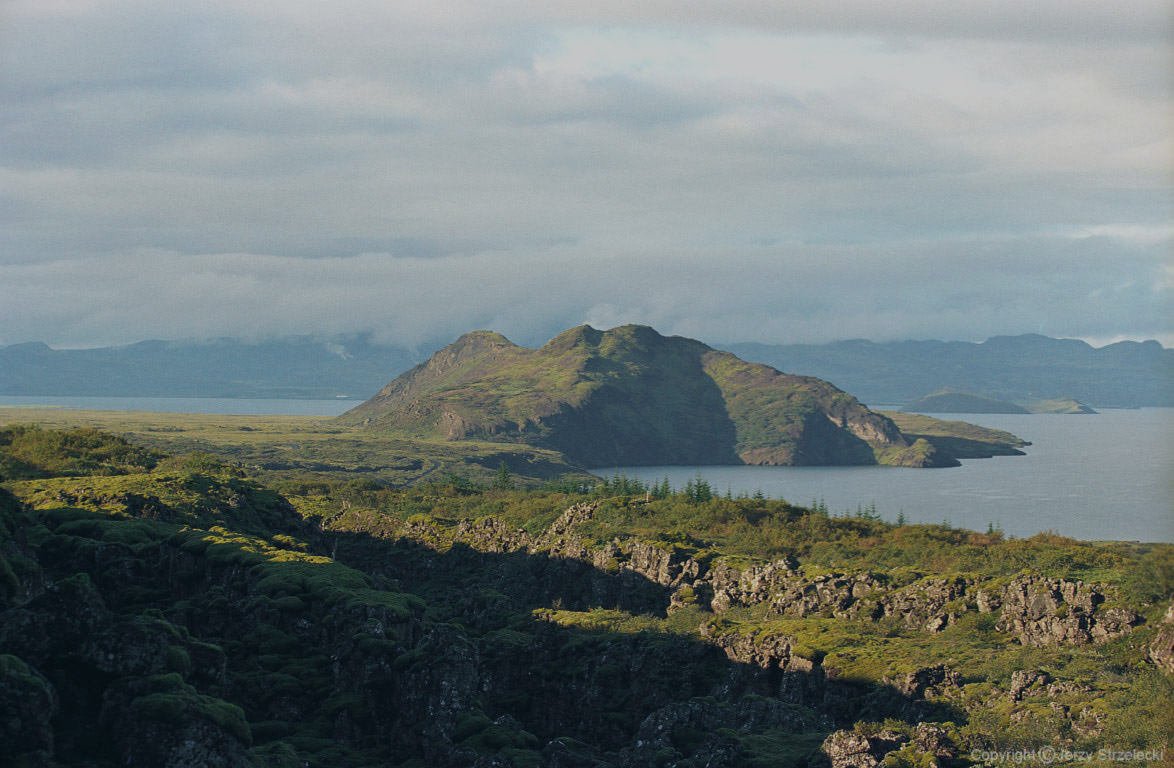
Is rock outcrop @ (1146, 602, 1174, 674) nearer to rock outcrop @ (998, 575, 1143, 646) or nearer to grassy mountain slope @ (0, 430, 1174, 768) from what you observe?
grassy mountain slope @ (0, 430, 1174, 768)

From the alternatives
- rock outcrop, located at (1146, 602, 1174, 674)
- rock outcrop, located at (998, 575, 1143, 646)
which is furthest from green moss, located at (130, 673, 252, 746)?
rock outcrop, located at (998, 575, 1143, 646)

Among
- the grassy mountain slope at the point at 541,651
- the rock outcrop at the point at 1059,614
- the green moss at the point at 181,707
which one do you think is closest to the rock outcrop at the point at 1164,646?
the grassy mountain slope at the point at 541,651

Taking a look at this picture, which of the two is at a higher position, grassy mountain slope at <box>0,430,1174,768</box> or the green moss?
the green moss

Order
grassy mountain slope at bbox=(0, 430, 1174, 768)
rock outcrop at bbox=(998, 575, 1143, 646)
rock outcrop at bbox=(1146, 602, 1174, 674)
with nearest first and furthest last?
grassy mountain slope at bbox=(0, 430, 1174, 768)
rock outcrop at bbox=(1146, 602, 1174, 674)
rock outcrop at bbox=(998, 575, 1143, 646)

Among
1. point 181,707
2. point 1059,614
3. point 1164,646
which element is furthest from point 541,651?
point 181,707

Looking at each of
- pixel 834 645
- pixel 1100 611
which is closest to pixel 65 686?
pixel 834 645

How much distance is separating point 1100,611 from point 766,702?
38080 mm

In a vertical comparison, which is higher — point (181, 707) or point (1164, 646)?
point (181, 707)

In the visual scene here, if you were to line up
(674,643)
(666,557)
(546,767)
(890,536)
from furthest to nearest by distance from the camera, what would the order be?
(890,536), (666,557), (674,643), (546,767)

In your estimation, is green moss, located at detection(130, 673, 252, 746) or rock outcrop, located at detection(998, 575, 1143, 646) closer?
green moss, located at detection(130, 673, 252, 746)

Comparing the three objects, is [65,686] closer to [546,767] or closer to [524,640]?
[546,767]

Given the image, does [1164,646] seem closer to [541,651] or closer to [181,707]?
[541,651]

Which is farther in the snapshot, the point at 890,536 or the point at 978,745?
the point at 890,536

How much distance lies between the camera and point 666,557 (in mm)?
152125
